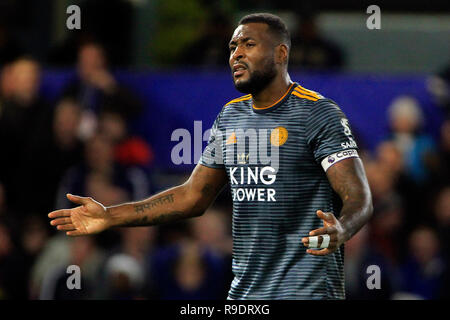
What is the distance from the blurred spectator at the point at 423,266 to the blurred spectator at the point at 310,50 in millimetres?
1993

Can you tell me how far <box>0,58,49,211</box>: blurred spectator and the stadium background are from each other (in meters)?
0.01

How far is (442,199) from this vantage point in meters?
8.54

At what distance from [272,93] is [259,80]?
95mm

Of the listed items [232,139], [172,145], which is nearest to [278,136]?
[232,139]

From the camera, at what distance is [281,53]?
15.5 ft

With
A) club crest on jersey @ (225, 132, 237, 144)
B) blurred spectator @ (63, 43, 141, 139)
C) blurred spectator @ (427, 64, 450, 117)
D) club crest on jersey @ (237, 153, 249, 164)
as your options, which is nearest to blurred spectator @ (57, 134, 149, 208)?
blurred spectator @ (63, 43, 141, 139)

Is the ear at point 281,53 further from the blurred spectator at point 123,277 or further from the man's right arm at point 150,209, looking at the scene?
the blurred spectator at point 123,277

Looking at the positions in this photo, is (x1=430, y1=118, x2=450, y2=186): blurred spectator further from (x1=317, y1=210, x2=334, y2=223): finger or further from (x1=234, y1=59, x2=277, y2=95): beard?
(x1=317, y1=210, x2=334, y2=223): finger

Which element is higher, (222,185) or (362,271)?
(222,185)

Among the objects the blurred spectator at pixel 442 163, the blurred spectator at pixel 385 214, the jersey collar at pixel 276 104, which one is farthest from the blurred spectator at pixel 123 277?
the jersey collar at pixel 276 104

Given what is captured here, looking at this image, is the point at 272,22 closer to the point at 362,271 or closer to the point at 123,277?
the point at 362,271

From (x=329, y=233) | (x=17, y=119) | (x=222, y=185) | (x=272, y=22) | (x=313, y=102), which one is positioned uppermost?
(x=17, y=119)

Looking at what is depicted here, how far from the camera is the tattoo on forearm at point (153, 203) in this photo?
4.89m
